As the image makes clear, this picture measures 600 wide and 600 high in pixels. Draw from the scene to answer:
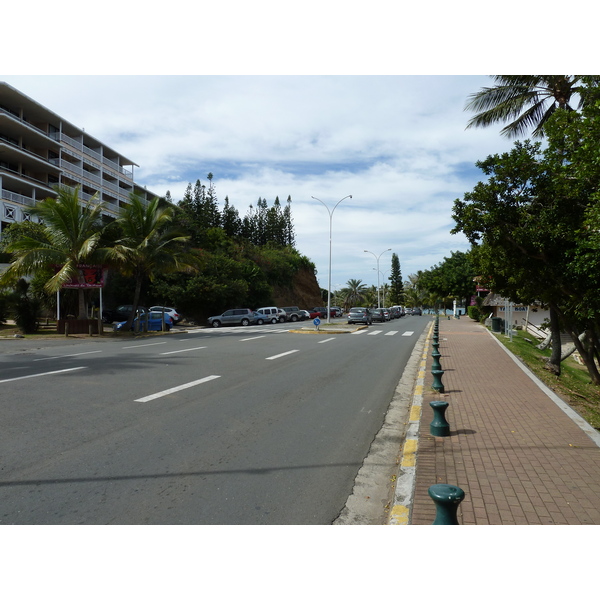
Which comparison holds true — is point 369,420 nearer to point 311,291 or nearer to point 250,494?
point 250,494

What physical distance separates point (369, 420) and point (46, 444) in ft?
14.3

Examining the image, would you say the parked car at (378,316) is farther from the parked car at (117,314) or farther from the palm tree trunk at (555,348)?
the palm tree trunk at (555,348)

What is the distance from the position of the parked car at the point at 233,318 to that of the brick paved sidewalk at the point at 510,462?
31394 mm

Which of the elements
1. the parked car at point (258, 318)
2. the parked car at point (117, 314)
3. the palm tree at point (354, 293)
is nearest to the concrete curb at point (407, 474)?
the parked car at point (117, 314)

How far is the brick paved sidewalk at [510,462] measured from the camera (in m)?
3.88

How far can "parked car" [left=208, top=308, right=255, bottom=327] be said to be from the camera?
39094 mm

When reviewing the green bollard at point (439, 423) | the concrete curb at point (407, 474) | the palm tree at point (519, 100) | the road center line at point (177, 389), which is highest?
the palm tree at point (519, 100)

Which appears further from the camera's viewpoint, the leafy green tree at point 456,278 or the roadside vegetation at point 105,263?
the leafy green tree at point 456,278

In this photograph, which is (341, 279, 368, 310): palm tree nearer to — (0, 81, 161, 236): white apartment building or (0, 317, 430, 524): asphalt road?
(0, 81, 161, 236): white apartment building

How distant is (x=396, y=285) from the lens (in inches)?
4016

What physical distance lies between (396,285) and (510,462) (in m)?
98.8

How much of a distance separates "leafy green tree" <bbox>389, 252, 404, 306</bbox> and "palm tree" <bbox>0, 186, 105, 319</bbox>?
83.0 meters

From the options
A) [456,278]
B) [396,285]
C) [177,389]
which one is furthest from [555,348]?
[396,285]

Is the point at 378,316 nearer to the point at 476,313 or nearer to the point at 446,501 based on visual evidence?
the point at 476,313
